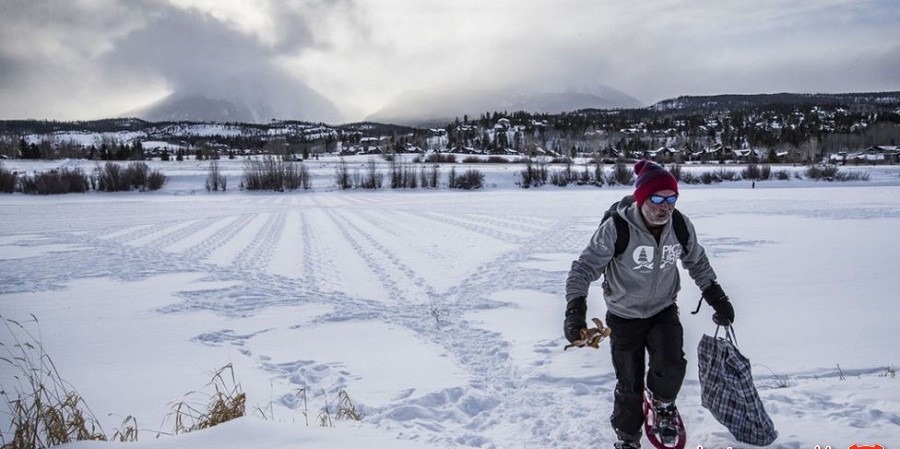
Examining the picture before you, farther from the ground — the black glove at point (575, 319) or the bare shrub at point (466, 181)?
the bare shrub at point (466, 181)

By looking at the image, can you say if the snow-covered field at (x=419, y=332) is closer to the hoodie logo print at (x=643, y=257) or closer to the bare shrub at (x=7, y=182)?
the hoodie logo print at (x=643, y=257)

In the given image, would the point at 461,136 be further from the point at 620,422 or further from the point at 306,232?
the point at 620,422

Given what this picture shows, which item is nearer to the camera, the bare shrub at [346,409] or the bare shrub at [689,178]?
the bare shrub at [346,409]

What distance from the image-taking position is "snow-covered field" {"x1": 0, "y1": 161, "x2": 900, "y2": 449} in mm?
3801

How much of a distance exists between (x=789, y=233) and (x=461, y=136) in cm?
13368

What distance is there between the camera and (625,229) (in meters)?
3.15

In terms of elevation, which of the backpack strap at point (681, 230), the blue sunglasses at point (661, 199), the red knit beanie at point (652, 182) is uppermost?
the red knit beanie at point (652, 182)

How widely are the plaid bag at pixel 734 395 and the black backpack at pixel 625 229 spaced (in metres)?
0.63

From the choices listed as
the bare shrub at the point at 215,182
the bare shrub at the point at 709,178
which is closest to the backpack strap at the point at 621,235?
the bare shrub at the point at 215,182

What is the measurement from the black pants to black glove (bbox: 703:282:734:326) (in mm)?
231

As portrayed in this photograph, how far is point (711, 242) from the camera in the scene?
14180 mm

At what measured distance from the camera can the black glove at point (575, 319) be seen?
2975 millimetres

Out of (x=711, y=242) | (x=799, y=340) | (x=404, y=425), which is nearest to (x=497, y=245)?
(x=711, y=242)

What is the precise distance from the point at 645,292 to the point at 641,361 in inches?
19.1
